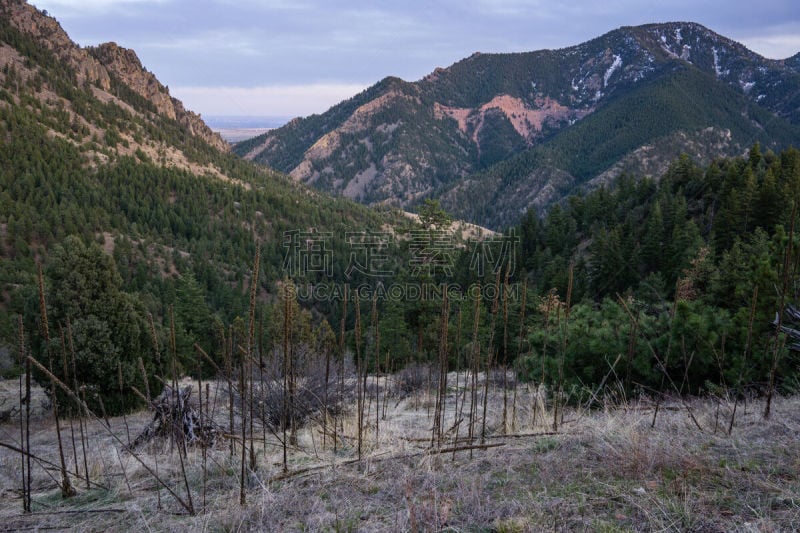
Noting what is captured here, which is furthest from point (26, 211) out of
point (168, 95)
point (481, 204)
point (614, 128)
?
point (614, 128)

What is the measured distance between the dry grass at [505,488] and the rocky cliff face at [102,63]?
405 feet

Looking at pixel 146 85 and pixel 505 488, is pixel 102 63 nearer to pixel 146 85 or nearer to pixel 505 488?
pixel 146 85

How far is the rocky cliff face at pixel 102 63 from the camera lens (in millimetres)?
96625

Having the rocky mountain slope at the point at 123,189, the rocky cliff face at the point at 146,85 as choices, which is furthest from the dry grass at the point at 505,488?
the rocky cliff face at the point at 146,85

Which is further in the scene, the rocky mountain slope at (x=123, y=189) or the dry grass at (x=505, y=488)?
the rocky mountain slope at (x=123, y=189)

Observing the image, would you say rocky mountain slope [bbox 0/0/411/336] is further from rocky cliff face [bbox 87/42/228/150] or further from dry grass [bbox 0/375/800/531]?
dry grass [bbox 0/375/800/531]

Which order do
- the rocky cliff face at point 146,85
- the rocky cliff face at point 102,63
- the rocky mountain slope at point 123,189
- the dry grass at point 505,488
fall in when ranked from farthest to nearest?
the rocky cliff face at point 146,85 < the rocky cliff face at point 102,63 < the rocky mountain slope at point 123,189 < the dry grass at point 505,488

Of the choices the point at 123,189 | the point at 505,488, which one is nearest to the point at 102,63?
the point at 123,189

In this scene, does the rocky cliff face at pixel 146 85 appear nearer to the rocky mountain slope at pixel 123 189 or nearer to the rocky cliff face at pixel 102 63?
the rocky cliff face at pixel 102 63

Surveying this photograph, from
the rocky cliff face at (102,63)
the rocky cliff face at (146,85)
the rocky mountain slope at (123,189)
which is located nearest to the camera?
the rocky mountain slope at (123,189)

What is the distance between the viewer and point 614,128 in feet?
559

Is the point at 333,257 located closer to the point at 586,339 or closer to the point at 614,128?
the point at 586,339

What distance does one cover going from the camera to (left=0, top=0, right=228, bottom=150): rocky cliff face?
96.6 meters

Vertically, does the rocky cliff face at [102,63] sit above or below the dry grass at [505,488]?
above
